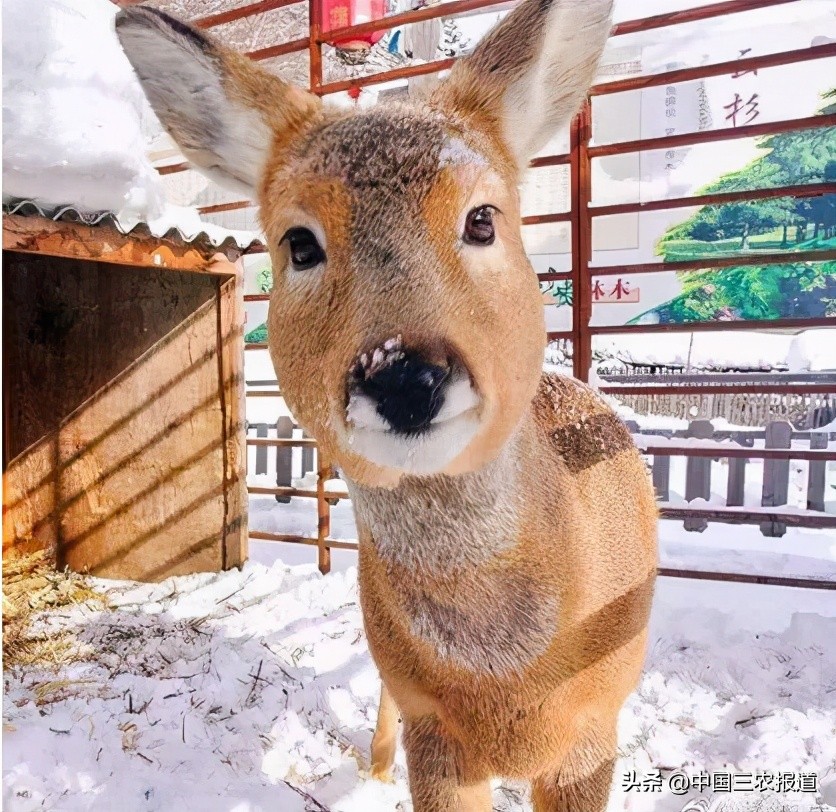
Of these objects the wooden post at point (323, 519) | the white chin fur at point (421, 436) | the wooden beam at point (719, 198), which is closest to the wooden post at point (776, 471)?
the wooden beam at point (719, 198)

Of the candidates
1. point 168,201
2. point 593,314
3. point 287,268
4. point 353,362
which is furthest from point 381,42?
point 353,362

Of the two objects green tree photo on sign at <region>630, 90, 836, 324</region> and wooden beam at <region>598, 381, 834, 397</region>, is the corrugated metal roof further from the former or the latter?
green tree photo on sign at <region>630, 90, 836, 324</region>

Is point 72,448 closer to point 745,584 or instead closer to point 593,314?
point 593,314

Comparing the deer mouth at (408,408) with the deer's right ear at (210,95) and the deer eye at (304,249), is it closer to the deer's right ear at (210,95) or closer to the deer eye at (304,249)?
the deer eye at (304,249)

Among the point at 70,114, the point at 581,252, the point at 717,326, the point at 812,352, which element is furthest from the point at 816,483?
the point at 70,114

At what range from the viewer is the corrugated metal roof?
2893 millimetres

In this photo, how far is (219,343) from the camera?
4145mm

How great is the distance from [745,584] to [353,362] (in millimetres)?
3558

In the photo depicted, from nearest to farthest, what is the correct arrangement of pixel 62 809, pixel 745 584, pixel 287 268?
pixel 287 268, pixel 62 809, pixel 745 584

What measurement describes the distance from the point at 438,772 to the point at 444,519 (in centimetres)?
61

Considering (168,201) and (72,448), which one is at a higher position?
(168,201)

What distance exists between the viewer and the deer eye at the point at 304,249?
1019 mm

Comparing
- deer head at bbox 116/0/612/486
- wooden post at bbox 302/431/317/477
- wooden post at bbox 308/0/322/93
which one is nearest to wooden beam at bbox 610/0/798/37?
wooden post at bbox 308/0/322/93

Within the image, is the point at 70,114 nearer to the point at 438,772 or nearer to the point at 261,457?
the point at 438,772
